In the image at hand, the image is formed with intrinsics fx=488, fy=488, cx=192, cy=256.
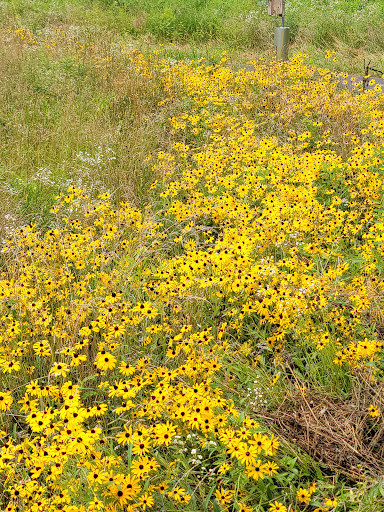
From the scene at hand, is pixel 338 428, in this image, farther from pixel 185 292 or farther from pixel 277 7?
pixel 277 7

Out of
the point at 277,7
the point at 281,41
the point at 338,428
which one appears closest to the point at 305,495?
the point at 338,428

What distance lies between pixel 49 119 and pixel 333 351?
4.55 m

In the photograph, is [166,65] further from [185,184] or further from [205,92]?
[185,184]

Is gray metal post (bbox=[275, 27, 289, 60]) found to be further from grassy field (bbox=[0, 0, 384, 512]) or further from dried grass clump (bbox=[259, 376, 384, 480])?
dried grass clump (bbox=[259, 376, 384, 480])

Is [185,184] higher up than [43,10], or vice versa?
[43,10]

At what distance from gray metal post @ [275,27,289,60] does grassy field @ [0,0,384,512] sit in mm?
536

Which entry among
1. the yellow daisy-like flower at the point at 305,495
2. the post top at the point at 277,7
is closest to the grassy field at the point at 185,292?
the yellow daisy-like flower at the point at 305,495

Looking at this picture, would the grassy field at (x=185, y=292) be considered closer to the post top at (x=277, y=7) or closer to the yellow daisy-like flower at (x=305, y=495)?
the yellow daisy-like flower at (x=305, y=495)

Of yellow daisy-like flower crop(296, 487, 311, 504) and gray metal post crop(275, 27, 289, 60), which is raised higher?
gray metal post crop(275, 27, 289, 60)

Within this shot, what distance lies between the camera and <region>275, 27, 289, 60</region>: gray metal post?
25.5 ft

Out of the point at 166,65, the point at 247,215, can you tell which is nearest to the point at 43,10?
the point at 166,65

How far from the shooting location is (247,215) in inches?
139

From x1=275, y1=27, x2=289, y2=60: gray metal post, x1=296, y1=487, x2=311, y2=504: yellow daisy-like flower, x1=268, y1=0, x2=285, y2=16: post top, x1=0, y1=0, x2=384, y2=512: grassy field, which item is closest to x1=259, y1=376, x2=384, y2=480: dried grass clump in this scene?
x1=0, y1=0, x2=384, y2=512: grassy field

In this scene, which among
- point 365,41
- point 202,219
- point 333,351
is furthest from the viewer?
point 365,41
